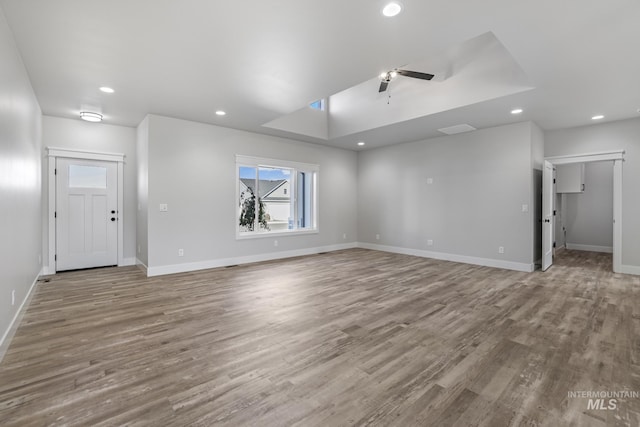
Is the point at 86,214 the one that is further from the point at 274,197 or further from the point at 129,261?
the point at 274,197

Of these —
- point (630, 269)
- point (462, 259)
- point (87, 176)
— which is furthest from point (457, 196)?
point (87, 176)

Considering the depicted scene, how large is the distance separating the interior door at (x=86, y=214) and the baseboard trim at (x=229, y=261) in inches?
58.4

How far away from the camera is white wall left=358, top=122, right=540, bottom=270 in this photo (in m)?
5.48

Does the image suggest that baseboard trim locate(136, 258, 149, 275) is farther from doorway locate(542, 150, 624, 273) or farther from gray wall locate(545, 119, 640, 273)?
gray wall locate(545, 119, 640, 273)

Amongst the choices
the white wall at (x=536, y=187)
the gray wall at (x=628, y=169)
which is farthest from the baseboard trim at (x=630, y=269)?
the white wall at (x=536, y=187)

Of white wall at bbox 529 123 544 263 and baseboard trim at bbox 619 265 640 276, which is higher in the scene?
white wall at bbox 529 123 544 263

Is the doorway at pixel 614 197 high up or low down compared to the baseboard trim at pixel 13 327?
up

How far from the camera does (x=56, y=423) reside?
1654 mm

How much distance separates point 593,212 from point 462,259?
4.46 metres

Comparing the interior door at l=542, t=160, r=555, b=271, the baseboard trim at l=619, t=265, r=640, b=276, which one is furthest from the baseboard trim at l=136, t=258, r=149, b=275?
the baseboard trim at l=619, t=265, r=640, b=276

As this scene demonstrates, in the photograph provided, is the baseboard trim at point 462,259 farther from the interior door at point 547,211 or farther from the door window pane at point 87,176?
the door window pane at point 87,176

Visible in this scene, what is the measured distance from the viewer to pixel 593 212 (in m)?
7.66

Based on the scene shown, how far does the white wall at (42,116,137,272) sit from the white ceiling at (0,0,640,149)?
31.6 inches

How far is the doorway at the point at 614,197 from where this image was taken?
205 inches
